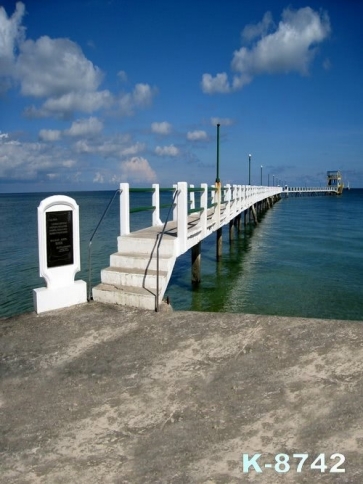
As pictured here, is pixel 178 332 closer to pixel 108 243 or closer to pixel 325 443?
pixel 325 443

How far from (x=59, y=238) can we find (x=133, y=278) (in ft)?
4.80

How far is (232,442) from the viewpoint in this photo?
A: 11.0 ft

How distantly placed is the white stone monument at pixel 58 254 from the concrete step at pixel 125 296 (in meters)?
0.32

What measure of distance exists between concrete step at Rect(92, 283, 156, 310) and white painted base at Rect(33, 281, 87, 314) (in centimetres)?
25

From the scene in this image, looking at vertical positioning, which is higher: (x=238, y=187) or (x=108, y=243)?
(x=238, y=187)

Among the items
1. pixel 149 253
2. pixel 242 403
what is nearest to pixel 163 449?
pixel 242 403

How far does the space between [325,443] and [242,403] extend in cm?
84

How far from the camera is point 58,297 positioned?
640cm

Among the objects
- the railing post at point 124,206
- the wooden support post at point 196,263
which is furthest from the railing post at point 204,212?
the railing post at point 124,206

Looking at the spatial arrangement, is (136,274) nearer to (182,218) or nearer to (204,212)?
(182,218)

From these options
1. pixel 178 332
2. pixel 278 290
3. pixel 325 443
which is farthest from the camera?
pixel 278 290

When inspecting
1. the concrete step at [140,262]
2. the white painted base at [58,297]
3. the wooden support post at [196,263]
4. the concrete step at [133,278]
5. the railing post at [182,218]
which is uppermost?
the railing post at [182,218]

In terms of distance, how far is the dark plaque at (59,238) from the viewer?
6.52 meters

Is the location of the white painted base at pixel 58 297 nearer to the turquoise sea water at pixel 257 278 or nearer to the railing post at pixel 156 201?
the railing post at pixel 156 201
